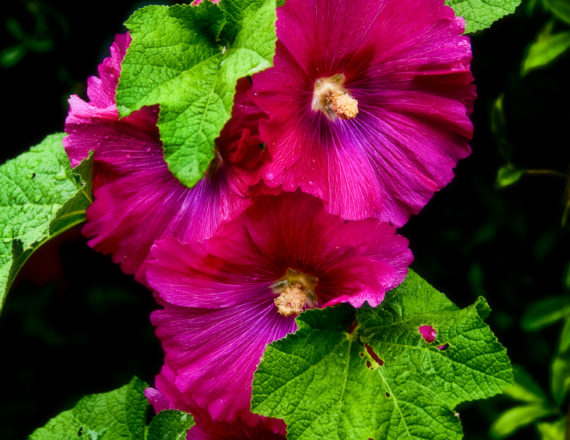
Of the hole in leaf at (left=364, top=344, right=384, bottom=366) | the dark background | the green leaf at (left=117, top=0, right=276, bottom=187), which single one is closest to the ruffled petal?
the hole in leaf at (left=364, top=344, right=384, bottom=366)

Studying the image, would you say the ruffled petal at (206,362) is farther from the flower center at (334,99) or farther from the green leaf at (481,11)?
the green leaf at (481,11)

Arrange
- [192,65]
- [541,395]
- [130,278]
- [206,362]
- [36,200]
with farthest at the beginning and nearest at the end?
[130,278], [541,395], [36,200], [206,362], [192,65]

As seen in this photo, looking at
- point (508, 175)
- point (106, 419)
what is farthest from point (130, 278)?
point (508, 175)

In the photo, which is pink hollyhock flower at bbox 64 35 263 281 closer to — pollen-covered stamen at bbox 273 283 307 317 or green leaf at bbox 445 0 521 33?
pollen-covered stamen at bbox 273 283 307 317

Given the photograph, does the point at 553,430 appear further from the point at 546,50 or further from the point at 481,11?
the point at 481,11

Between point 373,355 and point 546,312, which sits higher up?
point 373,355

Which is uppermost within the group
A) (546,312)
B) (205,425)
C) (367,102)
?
(367,102)

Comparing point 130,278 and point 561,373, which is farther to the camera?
point 130,278
